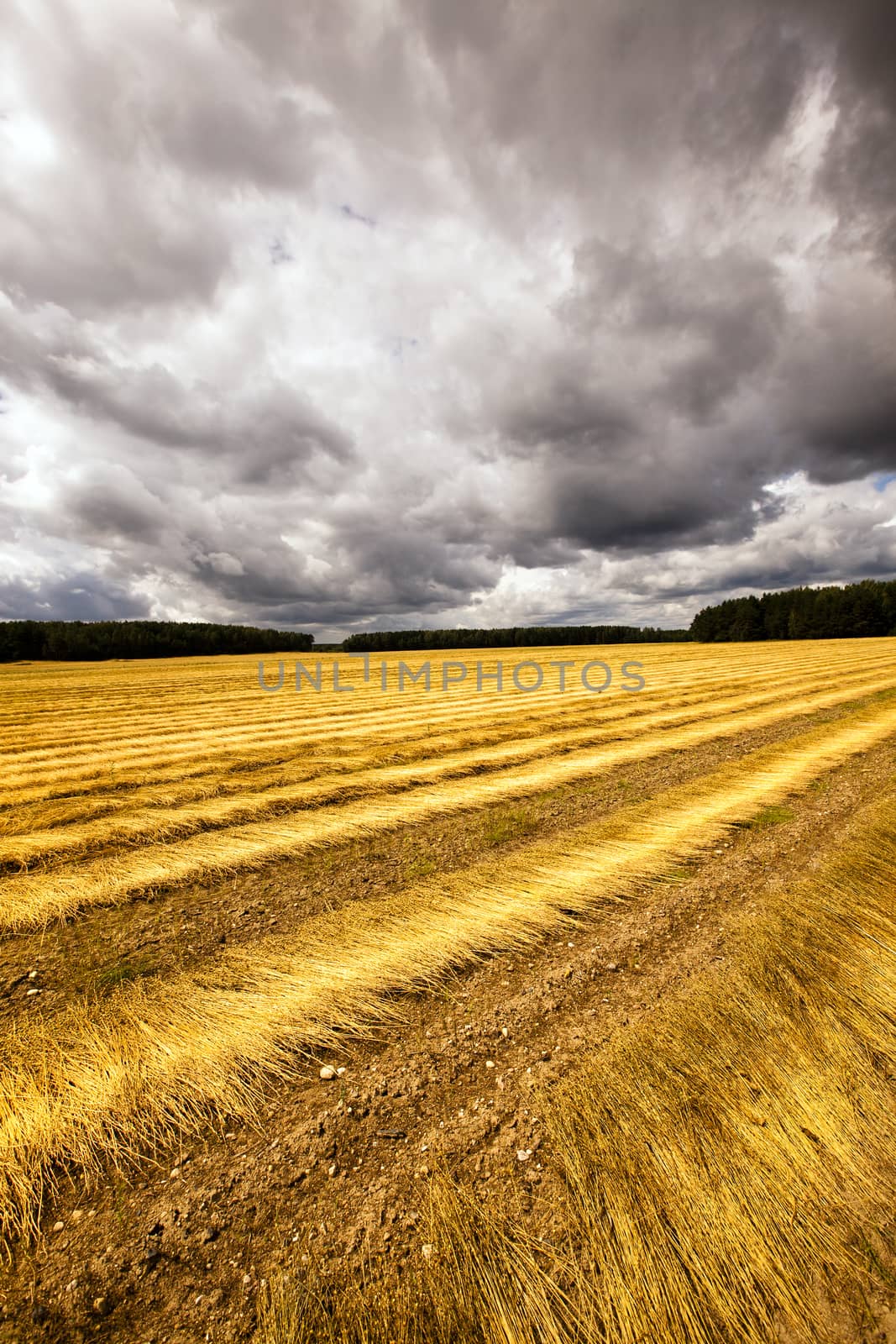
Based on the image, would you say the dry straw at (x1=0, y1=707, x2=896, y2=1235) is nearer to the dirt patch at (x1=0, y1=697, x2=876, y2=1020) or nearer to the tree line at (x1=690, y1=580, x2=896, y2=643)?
the dirt patch at (x1=0, y1=697, x2=876, y2=1020)

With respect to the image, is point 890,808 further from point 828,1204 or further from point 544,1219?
point 544,1219

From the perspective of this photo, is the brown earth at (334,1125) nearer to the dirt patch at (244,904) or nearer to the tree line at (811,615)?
the dirt patch at (244,904)

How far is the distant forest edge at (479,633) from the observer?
9194cm

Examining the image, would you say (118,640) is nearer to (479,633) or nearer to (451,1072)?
(479,633)

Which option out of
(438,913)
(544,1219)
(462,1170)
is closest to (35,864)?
(438,913)

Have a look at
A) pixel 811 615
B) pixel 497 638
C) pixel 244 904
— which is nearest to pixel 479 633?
pixel 497 638

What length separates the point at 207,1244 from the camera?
7.89 feet

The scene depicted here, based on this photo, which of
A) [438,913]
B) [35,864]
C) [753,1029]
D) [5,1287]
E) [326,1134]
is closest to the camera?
[5,1287]

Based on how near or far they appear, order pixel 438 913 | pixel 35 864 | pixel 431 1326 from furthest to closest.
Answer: pixel 35 864 < pixel 438 913 < pixel 431 1326

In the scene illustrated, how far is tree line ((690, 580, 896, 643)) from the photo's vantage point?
92.1 meters

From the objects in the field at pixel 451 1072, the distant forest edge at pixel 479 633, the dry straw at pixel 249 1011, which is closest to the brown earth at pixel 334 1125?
the field at pixel 451 1072

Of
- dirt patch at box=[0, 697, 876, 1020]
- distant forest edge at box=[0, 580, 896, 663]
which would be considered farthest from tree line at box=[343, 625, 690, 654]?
dirt patch at box=[0, 697, 876, 1020]

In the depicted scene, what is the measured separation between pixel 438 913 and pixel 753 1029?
2.82 metres

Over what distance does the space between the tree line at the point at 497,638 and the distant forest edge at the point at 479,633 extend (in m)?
0.22
